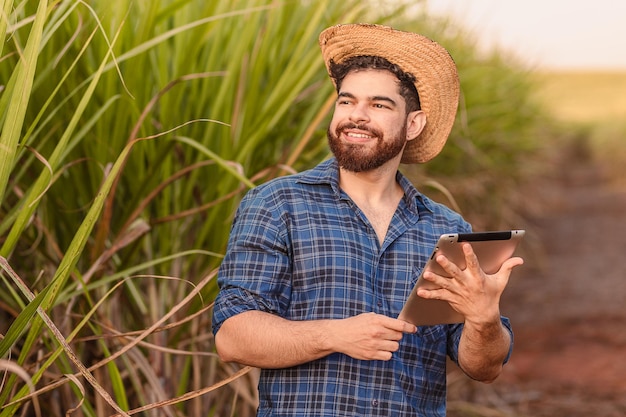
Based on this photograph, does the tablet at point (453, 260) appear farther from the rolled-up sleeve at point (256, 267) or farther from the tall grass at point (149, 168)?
the tall grass at point (149, 168)

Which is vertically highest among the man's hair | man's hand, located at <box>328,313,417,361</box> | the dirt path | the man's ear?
the man's hair

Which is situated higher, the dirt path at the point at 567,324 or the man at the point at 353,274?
the man at the point at 353,274

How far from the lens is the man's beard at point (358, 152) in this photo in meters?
1.61

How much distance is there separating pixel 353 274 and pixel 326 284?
0.05m

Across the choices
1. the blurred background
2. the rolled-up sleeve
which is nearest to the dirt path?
the blurred background

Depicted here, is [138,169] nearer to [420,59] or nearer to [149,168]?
[149,168]

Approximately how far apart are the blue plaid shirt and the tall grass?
0.17 meters

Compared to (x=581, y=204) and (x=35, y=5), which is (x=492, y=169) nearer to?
(x=35, y=5)

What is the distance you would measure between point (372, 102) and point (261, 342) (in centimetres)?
47

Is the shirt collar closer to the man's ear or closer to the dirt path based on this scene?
the man's ear

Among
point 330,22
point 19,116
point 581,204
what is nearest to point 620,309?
point 330,22

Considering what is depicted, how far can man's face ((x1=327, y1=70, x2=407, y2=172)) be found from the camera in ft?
5.30

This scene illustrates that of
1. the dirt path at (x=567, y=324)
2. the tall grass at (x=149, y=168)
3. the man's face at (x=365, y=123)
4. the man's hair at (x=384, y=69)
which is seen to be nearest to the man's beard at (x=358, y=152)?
the man's face at (x=365, y=123)

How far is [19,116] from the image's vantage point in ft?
4.38
